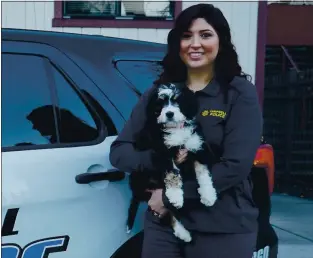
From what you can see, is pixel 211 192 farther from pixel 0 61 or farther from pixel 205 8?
pixel 0 61

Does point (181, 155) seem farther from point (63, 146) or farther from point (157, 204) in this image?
point (63, 146)

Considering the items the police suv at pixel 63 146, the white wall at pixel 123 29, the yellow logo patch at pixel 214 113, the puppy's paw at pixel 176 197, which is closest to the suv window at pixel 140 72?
the police suv at pixel 63 146

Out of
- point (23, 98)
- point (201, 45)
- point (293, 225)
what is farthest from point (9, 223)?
point (293, 225)

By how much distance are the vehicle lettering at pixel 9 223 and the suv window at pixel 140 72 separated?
84 centimetres

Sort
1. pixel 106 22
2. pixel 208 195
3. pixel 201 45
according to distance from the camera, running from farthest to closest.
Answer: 1. pixel 106 22
2. pixel 201 45
3. pixel 208 195

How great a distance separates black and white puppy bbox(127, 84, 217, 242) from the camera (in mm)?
2027

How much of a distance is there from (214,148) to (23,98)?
0.89 meters

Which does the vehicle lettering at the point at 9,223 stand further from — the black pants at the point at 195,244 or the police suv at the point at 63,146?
the black pants at the point at 195,244

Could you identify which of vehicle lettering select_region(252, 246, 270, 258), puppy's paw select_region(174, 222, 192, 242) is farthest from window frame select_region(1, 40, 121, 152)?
vehicle lettering select_region(252, 246, 270, 258)

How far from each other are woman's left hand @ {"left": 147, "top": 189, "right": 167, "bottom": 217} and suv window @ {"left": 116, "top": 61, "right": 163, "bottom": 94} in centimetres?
63

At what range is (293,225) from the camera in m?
6.50

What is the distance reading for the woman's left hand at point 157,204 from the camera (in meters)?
2.09

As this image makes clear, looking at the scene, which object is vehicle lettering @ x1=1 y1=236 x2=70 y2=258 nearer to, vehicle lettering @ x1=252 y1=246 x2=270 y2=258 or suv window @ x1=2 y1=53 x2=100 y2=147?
suv window @ x1=2 y1=53 x2=100 y2=147

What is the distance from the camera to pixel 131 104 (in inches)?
98.8
